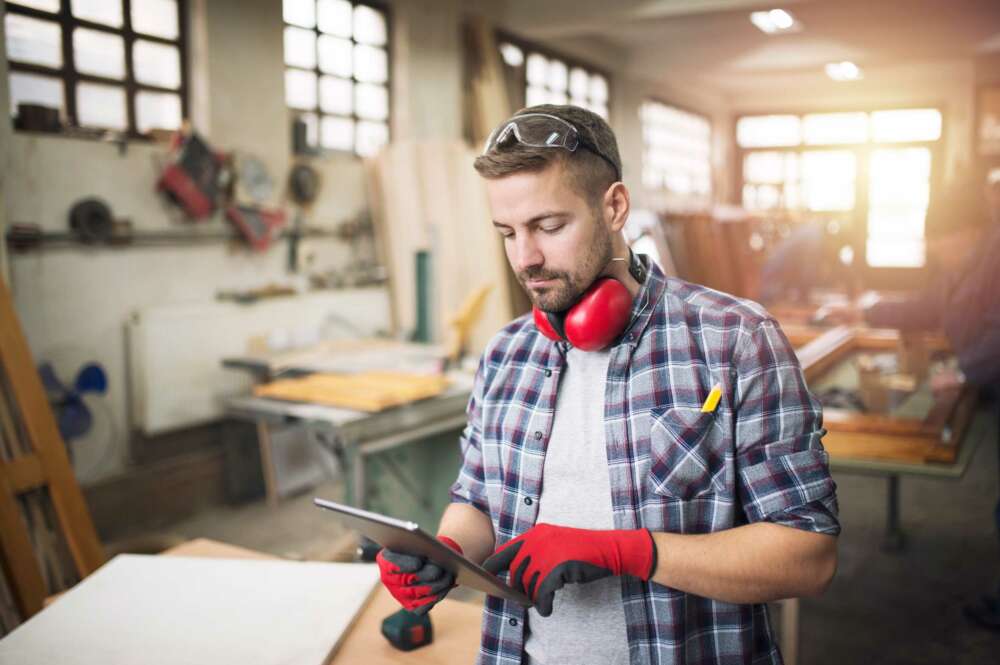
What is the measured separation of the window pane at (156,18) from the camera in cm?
441

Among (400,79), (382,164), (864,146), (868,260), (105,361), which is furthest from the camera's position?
(864,146)

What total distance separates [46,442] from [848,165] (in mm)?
12516

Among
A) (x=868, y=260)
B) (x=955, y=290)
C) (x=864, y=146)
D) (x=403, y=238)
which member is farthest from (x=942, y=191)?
(x=864, y=146)

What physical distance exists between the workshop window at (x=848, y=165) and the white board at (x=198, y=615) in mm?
11094

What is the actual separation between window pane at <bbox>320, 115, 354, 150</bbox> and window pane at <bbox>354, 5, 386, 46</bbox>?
0.63 meters

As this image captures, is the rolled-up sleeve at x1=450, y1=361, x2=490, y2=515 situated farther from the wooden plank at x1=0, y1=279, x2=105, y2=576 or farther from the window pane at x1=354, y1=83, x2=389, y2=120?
the window pane at x1=354, y1=83, x2=389, y2=120

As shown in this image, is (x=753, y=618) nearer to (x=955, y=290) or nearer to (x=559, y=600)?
(x=559, y=600)

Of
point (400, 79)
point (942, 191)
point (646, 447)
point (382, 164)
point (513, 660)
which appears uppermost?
point (400, 79)

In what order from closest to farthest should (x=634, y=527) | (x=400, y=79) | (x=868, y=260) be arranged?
1. (x=634, y=527)
2. (x=400, y=79)
3. (x=868, y=260)

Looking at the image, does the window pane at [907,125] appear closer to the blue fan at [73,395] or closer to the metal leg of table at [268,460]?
the metal leg of table at [268,460]

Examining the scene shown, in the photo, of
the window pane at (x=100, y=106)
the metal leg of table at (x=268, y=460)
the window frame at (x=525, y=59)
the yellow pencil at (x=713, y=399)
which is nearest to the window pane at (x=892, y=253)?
the window frame at (x=525, y=59)

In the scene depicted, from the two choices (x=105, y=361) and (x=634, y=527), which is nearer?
(x=634, y=527)

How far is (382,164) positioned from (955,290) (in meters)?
3.76

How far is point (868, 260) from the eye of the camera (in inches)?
452
